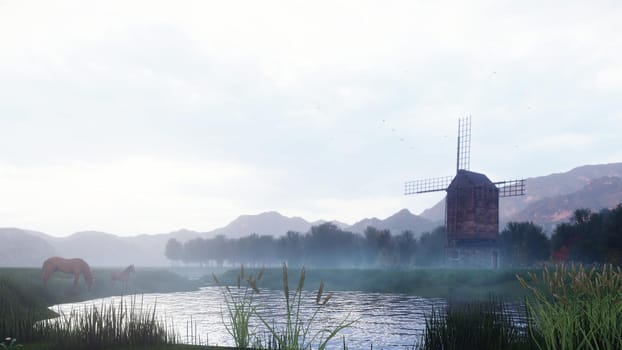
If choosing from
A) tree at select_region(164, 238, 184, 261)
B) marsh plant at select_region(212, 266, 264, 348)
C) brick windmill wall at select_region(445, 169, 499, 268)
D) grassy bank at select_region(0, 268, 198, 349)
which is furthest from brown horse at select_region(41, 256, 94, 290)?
tree at select_region(164, 238, 184, 261)

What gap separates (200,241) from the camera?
18312 cm

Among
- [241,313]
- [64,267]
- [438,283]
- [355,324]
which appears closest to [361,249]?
[438,283]

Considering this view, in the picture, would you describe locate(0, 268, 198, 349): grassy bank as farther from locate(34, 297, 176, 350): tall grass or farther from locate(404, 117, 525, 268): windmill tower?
locate(404, 117, 525, 268): windmill tower

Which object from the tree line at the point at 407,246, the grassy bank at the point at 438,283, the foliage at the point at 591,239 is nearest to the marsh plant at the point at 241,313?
the grassy bank at the point at 438,283

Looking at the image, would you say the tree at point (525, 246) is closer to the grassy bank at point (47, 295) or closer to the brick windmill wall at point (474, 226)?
the brick windmill wall at point (474, 226)

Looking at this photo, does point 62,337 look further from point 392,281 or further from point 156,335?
point 392,281

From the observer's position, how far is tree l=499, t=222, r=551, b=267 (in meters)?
88.5

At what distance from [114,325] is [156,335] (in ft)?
3.86

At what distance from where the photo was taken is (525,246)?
3497 inches

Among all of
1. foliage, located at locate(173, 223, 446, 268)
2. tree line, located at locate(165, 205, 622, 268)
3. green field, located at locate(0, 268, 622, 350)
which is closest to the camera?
green field, located at locate(0, 268, 622, 350)

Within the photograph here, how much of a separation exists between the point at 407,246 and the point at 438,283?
63.0 m

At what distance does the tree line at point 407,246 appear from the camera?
7000cm

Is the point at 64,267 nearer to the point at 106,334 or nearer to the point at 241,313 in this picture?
the point at 106,334

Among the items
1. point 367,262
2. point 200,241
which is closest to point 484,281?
point 367,262
